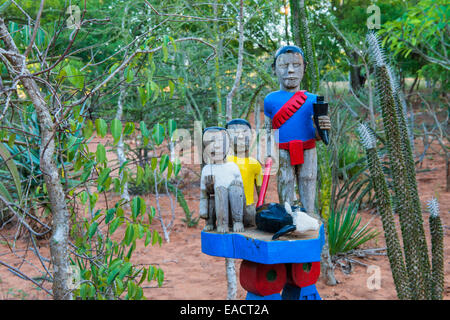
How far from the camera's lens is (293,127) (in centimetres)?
229

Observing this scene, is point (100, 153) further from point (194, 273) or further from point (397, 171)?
point (194, 273)

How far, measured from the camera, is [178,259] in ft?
16.5

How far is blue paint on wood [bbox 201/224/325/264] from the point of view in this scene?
1.90 meters

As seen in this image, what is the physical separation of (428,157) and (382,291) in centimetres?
659

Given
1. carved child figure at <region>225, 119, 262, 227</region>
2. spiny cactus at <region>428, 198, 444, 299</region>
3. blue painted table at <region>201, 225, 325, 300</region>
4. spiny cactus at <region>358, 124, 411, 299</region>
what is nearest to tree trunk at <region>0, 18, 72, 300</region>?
blue painted table at <region>201, 225, 325, 300</region>

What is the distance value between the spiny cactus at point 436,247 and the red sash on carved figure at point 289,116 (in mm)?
1061

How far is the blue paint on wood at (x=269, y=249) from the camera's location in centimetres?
190

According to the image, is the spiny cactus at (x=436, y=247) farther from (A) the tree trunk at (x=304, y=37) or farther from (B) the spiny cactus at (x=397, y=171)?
(A) the tree trunk at (x=304, y=37)

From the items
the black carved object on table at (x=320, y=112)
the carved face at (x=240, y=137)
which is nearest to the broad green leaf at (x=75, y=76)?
the carved face at (x=240, y=137)

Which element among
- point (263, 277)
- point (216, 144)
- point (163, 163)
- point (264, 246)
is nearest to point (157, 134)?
point (163, 163)

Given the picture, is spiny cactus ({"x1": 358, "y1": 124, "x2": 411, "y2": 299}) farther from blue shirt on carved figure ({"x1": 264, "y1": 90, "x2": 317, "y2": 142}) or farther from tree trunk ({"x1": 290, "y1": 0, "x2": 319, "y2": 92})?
tree trunk ({"x1": 290, "y1": 0, "x2": 319, "y2": 92})

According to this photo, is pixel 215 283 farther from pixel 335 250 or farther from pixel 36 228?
pixel 36 228

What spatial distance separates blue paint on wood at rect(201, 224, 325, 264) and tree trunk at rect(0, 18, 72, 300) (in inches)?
29.6
